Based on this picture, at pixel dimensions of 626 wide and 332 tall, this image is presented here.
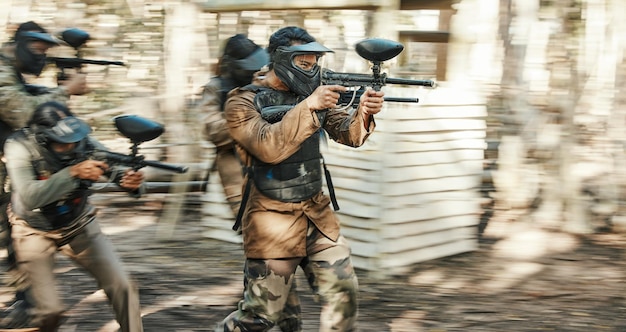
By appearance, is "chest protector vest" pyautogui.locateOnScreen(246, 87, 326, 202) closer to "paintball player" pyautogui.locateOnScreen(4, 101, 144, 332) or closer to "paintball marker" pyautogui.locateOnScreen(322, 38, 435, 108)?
"paintball marker" pyautogui.locateOnScreen(322, 38, 435, 108)

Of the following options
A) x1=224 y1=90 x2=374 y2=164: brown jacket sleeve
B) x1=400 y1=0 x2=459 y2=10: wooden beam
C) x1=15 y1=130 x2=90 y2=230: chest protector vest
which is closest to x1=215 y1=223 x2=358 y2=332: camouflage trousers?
x1=224 y1=90 x2=374 y2=164: brown jacket sleeve

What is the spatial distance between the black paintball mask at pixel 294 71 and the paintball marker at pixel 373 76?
16 centimetres

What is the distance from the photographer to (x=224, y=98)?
19.8 ft

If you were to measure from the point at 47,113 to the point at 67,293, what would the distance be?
260cm

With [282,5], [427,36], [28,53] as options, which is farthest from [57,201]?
[427,36]

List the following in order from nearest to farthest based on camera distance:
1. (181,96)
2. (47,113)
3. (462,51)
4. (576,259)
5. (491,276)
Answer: (47,113) < (491,276) < (576,259) < (462,51) < (181,96)

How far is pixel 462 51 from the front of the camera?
8031mm

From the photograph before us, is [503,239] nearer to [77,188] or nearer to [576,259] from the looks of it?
[576,259]

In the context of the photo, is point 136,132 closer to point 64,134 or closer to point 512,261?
point 64,134

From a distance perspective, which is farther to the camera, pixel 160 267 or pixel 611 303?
pixel 160 267

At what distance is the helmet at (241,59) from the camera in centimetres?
542

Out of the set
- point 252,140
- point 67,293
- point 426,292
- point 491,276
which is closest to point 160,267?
point 67,293

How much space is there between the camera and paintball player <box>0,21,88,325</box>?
19.4 feet

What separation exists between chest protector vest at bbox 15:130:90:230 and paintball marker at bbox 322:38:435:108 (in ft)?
4.96
